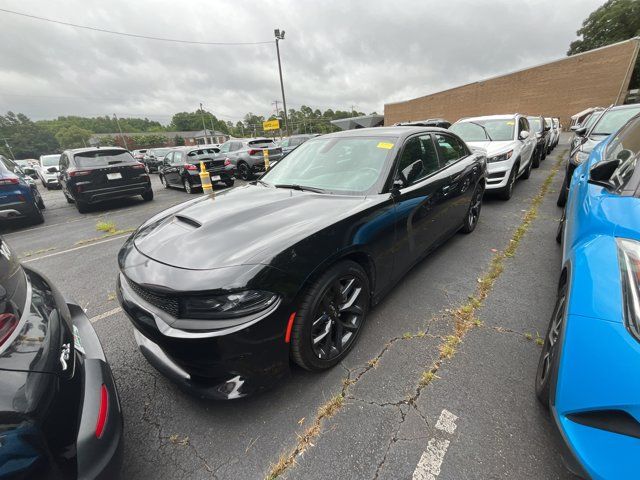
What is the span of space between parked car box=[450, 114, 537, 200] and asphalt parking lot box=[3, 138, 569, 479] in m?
3.01

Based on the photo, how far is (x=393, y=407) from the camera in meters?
1.84

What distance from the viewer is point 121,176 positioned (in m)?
7.62

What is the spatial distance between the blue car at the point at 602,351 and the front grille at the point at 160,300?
1848 mm

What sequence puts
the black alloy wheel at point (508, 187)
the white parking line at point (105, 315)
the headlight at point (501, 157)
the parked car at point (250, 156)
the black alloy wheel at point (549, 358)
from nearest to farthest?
1. the black alloy wheel at point (549, 358)
2. the white parking line at point (105, 315)
3. the headlight at point (501, 157)
4. the black alloy wheel at point (508, 187)
5. the parked car at point (250, 156)

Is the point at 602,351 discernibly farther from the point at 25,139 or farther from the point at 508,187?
the point at 25,139

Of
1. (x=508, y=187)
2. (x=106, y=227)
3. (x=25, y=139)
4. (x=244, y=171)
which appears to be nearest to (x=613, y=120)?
(x=508, y=187)

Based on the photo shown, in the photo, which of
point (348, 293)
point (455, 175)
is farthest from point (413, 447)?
point (455, 175)

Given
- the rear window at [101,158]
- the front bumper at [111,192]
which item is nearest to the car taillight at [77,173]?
the rear window at [101,158]

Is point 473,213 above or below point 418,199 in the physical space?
below

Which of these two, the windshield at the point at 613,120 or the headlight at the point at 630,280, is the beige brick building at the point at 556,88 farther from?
the headlight at the point at 630,280

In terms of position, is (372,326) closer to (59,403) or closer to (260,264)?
(260,264)

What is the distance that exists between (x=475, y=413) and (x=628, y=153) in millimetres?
2053

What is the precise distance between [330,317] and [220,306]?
2.61 ft

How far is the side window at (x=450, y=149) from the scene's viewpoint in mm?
3440
